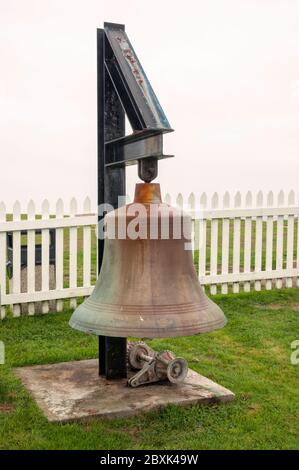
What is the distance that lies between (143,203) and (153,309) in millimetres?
602

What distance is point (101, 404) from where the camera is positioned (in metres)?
4.09

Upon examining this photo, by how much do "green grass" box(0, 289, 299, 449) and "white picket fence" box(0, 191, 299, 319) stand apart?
369mm

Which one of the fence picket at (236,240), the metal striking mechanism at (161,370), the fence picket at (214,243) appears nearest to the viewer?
the metal striking mechanism at (161,370)

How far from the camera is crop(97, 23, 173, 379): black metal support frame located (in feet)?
10.7

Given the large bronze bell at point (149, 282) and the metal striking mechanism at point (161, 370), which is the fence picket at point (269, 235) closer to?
the metal striking mechanism at point (161, 370)

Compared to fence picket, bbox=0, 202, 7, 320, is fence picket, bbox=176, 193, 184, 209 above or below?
above

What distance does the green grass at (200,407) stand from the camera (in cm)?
371

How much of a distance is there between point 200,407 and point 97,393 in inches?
29.8

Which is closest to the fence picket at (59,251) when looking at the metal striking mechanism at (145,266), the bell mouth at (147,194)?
the metal striking mechanism at (145,266)

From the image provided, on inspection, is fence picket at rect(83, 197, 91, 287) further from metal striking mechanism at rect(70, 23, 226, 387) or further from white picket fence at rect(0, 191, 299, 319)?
metal striking mechanism at rect(70, 23, 226, 387)

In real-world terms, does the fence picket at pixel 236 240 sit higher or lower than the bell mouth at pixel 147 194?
lower

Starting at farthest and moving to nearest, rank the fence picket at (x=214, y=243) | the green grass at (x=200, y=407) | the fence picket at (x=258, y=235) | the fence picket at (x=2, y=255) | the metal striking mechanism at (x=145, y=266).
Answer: the fence picket at (x=258, y=235)
the fence picket at (x=214, y=243)
the fence picket at (x=2, y=255)
the green grass at (x=200, y=407)
the metal striking mechanism at (x=145, y=266)

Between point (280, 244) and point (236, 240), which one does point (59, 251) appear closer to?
point (236, 240)

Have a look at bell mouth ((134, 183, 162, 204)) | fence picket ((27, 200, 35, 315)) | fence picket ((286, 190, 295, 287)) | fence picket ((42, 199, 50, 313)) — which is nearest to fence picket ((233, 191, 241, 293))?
fence picket ((286, 190, 295, 287))
